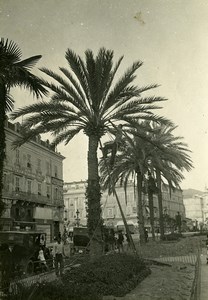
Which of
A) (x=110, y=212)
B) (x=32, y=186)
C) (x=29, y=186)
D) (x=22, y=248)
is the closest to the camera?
(x=22, y=248)

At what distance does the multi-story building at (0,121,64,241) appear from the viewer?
114ft

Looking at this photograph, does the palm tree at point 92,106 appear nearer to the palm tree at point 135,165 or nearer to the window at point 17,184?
the palm tree at point 135,165

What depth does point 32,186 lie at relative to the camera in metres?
39.8

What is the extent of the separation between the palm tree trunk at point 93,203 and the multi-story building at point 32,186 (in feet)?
58.9

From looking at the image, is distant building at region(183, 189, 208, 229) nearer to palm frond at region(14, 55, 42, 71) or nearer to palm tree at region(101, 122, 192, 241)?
palm tree at region(101, 122, 192, 241)

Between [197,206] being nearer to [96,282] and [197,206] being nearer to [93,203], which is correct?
[93,203]

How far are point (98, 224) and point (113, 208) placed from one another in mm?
62353

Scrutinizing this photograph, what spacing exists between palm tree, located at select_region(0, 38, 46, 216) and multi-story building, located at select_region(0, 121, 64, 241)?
2287 cm

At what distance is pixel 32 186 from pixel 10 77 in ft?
105

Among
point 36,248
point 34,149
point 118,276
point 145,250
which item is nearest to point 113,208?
point 34,149

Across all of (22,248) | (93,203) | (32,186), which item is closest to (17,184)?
(32,186)

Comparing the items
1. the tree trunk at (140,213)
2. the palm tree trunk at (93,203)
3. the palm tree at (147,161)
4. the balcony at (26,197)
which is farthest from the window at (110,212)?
the palm tree trunk at (93,203)

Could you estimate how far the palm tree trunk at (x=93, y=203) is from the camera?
13.6 metres

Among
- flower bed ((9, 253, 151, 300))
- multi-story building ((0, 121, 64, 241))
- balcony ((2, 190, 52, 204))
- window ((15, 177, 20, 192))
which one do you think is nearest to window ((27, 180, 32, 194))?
multi-story building ((0, 121, 64, 241))
